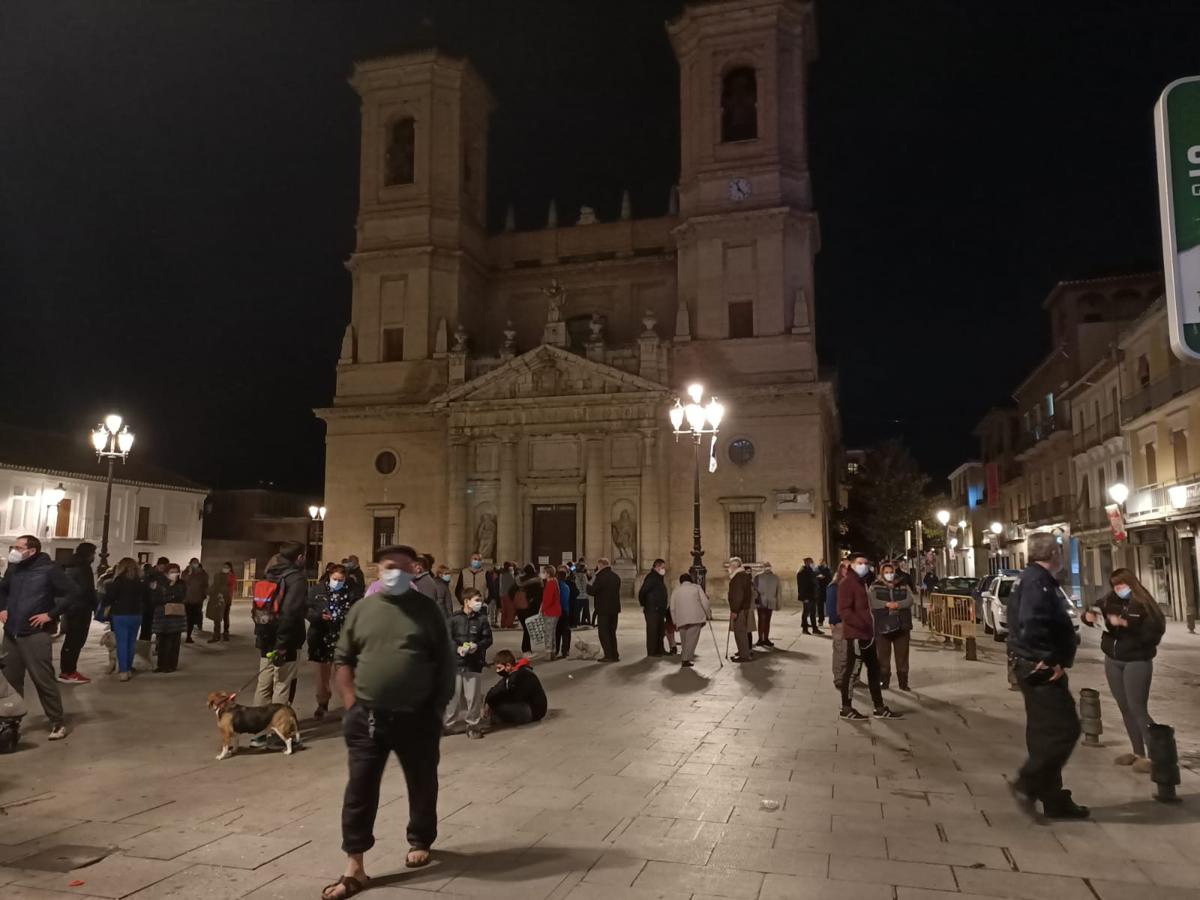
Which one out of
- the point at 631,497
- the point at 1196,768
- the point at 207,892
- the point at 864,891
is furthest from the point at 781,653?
the point at 631,497

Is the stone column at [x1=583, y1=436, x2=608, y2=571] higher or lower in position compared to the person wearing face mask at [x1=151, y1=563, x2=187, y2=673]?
higher

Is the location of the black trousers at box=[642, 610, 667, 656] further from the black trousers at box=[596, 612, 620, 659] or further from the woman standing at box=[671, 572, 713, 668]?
the woman standing at box=[671, 572, 713, 668]

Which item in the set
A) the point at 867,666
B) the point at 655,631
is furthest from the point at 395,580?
the point at 655,631

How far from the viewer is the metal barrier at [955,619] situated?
15445 millimetres

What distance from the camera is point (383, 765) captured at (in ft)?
15.2

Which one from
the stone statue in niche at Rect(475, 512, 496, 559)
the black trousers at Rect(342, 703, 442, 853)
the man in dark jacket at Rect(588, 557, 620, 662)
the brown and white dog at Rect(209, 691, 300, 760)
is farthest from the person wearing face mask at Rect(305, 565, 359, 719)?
the stone statue in niche at Rect(475, 512, 496, 559)

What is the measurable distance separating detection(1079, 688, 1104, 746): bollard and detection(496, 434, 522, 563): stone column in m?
27.6

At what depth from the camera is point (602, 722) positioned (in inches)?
359

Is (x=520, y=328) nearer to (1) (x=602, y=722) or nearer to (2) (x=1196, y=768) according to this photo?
(1) (x=602, y=722)

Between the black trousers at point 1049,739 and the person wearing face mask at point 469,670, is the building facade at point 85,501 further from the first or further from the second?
the black trousers at point 1049,739

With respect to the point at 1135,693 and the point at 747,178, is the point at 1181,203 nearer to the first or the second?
the point at 1135,693

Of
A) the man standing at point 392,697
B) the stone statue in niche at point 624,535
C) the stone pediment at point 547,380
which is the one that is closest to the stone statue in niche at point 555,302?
the stone pediment at point 547,380

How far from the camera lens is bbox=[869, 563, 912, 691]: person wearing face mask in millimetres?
11352

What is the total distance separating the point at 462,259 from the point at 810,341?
15.6m
